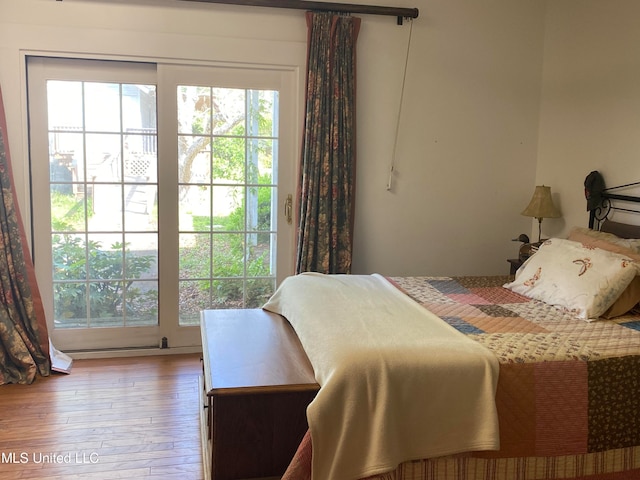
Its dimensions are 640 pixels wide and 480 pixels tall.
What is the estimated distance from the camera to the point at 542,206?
385 centimetres

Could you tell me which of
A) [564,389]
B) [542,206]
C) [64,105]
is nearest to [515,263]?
[542,206]

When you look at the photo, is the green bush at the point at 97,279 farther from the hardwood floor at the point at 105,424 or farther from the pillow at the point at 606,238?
the pillow at the point at 606,238

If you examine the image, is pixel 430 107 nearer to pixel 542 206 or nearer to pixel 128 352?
pixel 542 206

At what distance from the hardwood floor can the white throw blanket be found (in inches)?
34.2

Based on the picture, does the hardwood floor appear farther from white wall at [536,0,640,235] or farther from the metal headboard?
white wall at [536,0,640,235]

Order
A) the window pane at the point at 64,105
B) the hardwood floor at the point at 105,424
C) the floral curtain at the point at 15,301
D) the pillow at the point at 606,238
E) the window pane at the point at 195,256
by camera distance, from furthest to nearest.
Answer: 1. the window pane at the point at 195,256
2. the window pane at the point at 64,105
3. the floral curtain at the point at 15,301
4. the pillow at the point at 606,238
5. the hardwood floor at the point at 105,424

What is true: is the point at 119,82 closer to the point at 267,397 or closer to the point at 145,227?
the point at 145,227

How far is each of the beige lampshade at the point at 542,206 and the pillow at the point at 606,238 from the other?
49cm

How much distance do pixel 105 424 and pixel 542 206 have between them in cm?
296

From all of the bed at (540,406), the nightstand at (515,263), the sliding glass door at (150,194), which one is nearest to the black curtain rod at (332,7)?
the sliding glass door at (150,194)

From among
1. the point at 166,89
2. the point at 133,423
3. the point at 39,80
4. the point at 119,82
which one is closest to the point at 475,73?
the point at 166,89

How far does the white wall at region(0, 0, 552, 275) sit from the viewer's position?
3.64 m

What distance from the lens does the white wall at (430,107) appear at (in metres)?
3.64

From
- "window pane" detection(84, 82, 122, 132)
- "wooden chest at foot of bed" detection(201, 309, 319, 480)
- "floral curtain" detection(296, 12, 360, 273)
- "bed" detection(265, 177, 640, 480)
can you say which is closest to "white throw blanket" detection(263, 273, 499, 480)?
"bed" detection(265, 177, 640, 480)
